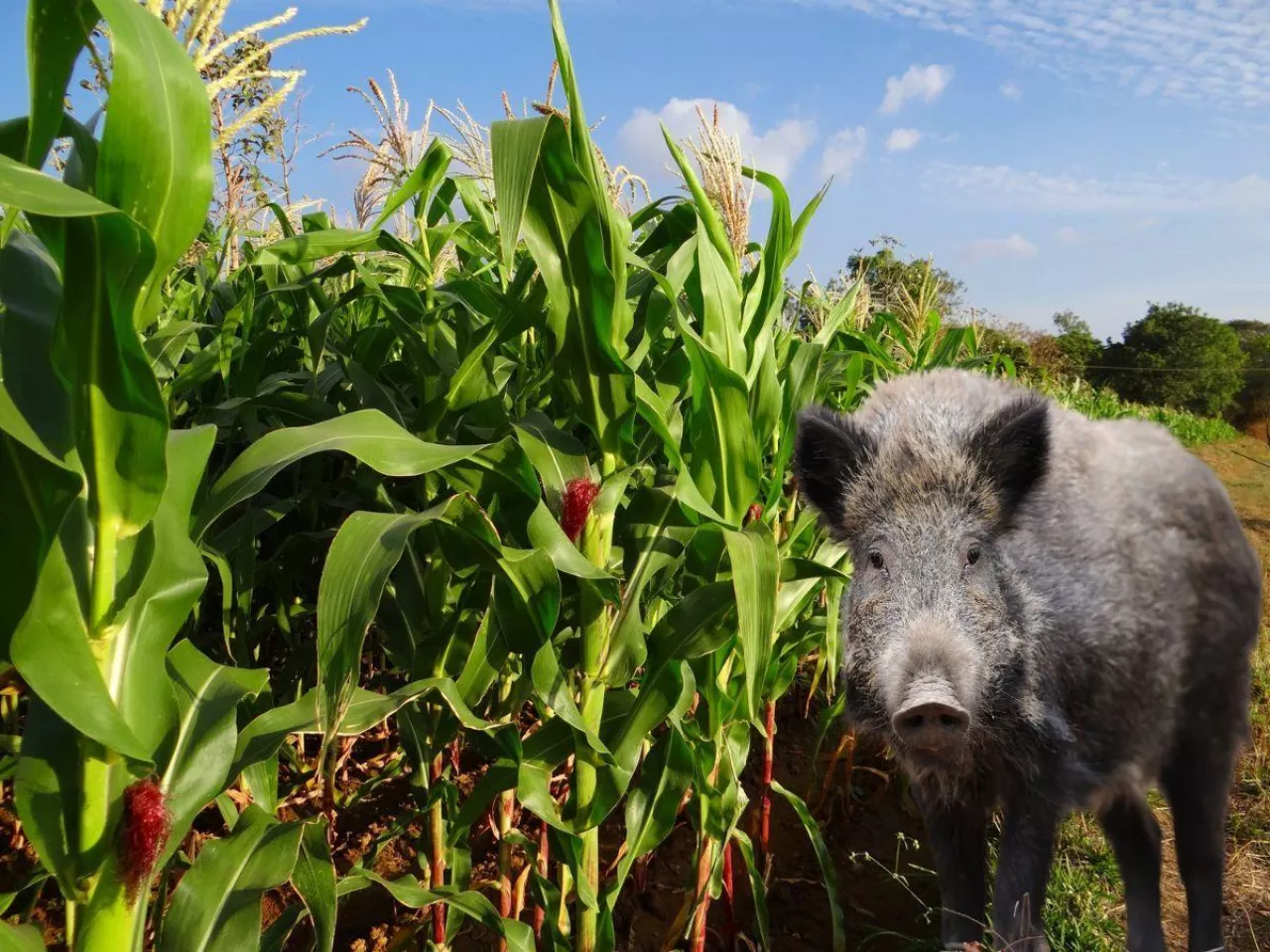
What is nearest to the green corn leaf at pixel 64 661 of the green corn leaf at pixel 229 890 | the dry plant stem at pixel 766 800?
the green corn leaf at pixel 229 890

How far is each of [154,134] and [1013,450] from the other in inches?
64.9

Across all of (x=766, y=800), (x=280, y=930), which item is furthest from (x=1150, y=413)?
(x=280, y=930)

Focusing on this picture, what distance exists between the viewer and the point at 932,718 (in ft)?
5.55

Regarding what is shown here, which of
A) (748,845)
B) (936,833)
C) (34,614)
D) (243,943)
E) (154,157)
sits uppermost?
(154,157)

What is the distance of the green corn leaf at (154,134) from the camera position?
1053mm

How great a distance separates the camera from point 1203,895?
2266 mm

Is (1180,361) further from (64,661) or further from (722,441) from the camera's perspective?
(64,661)

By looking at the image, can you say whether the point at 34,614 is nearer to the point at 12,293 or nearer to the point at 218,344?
the point at 12,293

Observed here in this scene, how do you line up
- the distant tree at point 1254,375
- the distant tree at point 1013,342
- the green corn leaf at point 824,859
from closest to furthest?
the green corn leaf at point 824,859 → the distant tree at point 1254,375 → the distant tree at point 1013,342

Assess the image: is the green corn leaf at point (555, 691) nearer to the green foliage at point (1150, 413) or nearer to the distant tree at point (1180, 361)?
the green foliage at point (1150, 413)

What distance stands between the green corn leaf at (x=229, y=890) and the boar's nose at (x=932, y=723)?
3.61ft

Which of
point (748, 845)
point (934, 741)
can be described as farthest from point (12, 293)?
point (748, 845)

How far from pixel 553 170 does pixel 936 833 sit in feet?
5.89

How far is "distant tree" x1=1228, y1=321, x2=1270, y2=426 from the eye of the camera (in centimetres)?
1162
